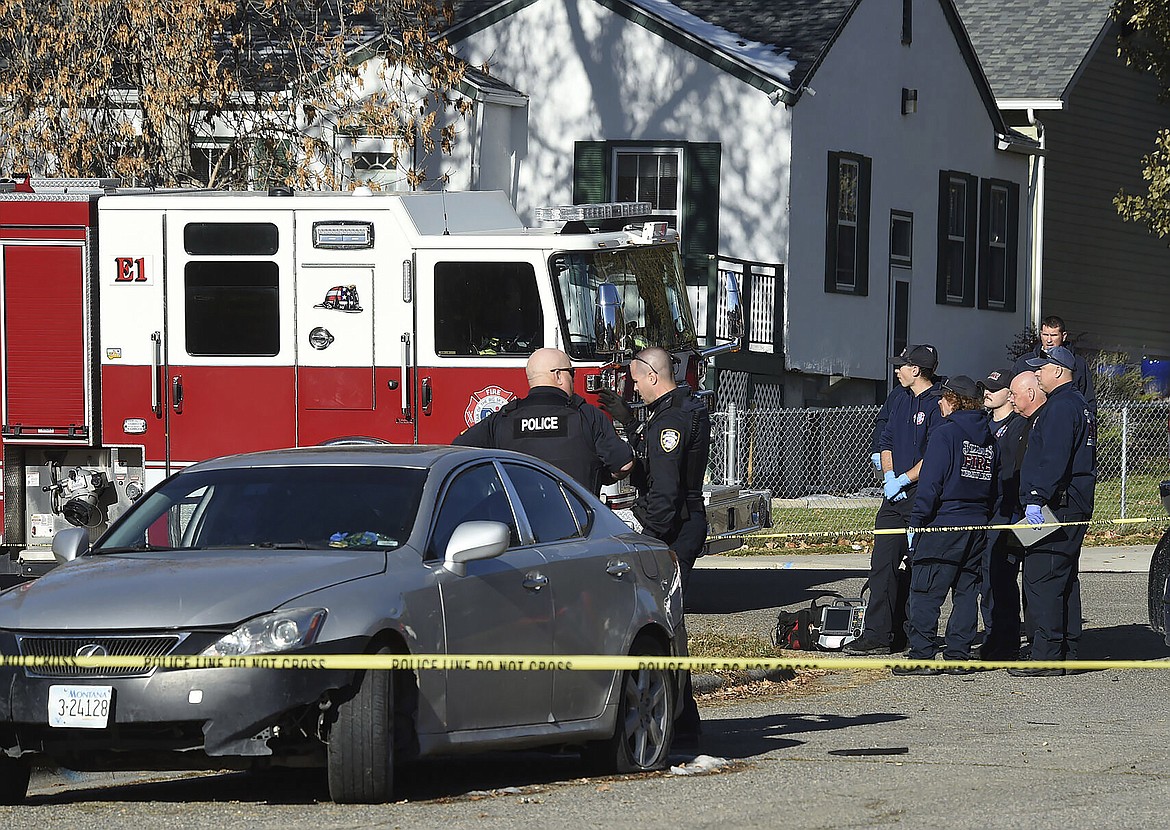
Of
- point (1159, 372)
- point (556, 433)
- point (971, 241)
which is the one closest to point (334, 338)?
point (556, 433)

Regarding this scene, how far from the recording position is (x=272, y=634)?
23.0 ft

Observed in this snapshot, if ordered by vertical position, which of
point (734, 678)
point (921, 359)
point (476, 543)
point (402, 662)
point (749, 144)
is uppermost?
point (749, 144)

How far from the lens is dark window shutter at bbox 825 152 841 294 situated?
26.2m

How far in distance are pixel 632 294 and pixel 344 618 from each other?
7749 millimetres

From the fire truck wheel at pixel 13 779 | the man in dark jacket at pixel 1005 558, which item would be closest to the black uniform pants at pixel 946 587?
the man in dark jacket at pixel 1005 558

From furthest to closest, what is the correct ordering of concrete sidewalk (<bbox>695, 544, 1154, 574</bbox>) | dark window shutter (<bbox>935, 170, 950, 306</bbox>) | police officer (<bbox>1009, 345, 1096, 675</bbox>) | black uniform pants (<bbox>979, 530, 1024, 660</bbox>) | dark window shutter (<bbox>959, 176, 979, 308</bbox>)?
1. dark window shutter (<bbox>959, 176, 979, 308</bbox>)
2. dark window shutter (<bbox>935, 170, 950, 306</bbox>)
3. concrete sidewalk (<bbox>695, 544, 1154, 574</bbox>)
4. black uniform pants (<bbox>979, 530, 1024, 660</bbox>)
5. police officer (<bbox>1009, 345, 1096, 675</bbox>)

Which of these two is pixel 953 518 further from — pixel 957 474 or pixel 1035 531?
pixel 1035 531

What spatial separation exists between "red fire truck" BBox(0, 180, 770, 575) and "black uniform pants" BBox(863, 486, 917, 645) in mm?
2435

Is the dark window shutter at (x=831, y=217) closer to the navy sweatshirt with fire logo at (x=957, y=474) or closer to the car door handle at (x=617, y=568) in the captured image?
the navy sweatshirt with fire logo at (x=957, y=474)

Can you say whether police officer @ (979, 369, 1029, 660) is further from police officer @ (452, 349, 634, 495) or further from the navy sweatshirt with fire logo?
police officer @ (452, 349, 634, 495)

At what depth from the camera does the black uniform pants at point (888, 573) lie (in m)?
13.2

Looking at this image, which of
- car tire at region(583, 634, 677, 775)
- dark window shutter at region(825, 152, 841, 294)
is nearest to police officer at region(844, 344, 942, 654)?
car tire at region(583, 634, 677, 775)

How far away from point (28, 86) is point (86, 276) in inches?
290

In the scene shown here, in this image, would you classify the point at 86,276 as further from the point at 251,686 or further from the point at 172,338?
the point at 251,686
